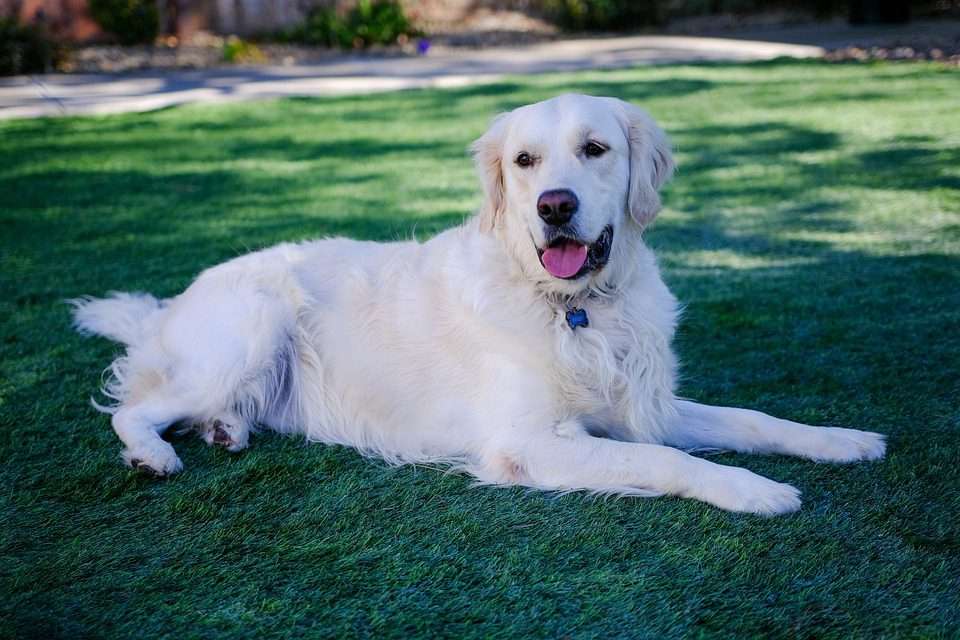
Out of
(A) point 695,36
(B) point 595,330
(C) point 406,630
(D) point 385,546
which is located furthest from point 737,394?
(A) point 695,36

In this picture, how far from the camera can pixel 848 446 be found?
3.24 m

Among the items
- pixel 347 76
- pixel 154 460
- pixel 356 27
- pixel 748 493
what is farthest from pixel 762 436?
pixel 356 27

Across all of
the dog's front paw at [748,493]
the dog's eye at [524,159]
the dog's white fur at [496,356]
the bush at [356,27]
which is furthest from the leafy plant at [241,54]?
the dog's front paw at [748,493]

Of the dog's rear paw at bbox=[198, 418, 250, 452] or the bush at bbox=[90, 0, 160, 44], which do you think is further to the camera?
the bush at bbox=[90, 0, 160, 44]

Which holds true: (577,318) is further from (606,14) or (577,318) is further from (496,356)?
(606,14)

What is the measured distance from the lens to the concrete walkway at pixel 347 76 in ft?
39.3

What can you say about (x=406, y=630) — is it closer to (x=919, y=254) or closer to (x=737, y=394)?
(x=737, y=394)

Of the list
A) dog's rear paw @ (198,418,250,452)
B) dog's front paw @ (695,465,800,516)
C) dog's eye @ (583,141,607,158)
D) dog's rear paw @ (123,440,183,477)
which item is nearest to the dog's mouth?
dog's eye @ (583,141,607,158)

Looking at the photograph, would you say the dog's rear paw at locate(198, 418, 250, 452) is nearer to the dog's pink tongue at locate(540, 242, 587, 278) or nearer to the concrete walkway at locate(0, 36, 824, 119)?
the dog's pink tongue at locate(540, 242, 587, 278)

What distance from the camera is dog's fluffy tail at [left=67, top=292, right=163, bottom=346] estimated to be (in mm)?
4371

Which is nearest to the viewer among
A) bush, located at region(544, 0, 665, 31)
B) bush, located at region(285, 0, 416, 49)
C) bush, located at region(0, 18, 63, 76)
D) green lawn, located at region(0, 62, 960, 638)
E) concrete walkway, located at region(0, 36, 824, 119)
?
green lawn, located at region(0, 62, 960, 638)

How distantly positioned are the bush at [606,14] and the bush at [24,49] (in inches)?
405

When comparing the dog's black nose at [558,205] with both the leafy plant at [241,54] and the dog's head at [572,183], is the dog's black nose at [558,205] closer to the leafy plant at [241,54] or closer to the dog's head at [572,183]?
the dog's head at [572,183]

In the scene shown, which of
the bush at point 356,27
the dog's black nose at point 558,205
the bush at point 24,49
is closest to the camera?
the dog's black nose at point 558,205
